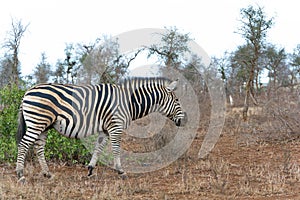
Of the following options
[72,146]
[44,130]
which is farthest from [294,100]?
[44,130]

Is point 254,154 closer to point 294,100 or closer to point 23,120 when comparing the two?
point 294,100

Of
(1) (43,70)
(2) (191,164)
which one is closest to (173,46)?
(2) (191,164)

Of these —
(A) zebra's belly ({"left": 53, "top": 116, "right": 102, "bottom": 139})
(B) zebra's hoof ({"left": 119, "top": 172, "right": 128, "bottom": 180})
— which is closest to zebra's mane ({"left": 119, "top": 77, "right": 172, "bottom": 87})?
(A) zebra's belly ({"left": 53, "top": 116, "right": 102, "bottom": 139})

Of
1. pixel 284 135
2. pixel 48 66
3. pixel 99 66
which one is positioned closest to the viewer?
pixel 284 135

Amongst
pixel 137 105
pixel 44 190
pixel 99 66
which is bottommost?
pixel 44 190

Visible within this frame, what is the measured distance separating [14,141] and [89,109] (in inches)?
101

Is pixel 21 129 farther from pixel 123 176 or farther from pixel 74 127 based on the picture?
pixel 123 176

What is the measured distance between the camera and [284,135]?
1171 cm

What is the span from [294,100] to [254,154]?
3.31m

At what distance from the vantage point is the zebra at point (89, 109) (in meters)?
6.50

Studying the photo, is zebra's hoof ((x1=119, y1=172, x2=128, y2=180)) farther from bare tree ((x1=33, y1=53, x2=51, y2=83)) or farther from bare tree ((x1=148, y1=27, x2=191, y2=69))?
bare tree ((x1=33, y1=53, x2=51, y2=83))

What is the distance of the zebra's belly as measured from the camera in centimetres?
669

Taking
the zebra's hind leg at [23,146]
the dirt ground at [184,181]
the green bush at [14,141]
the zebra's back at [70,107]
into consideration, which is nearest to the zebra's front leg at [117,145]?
the dirt ground at [184,181]

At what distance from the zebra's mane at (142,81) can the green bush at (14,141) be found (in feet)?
6.80
